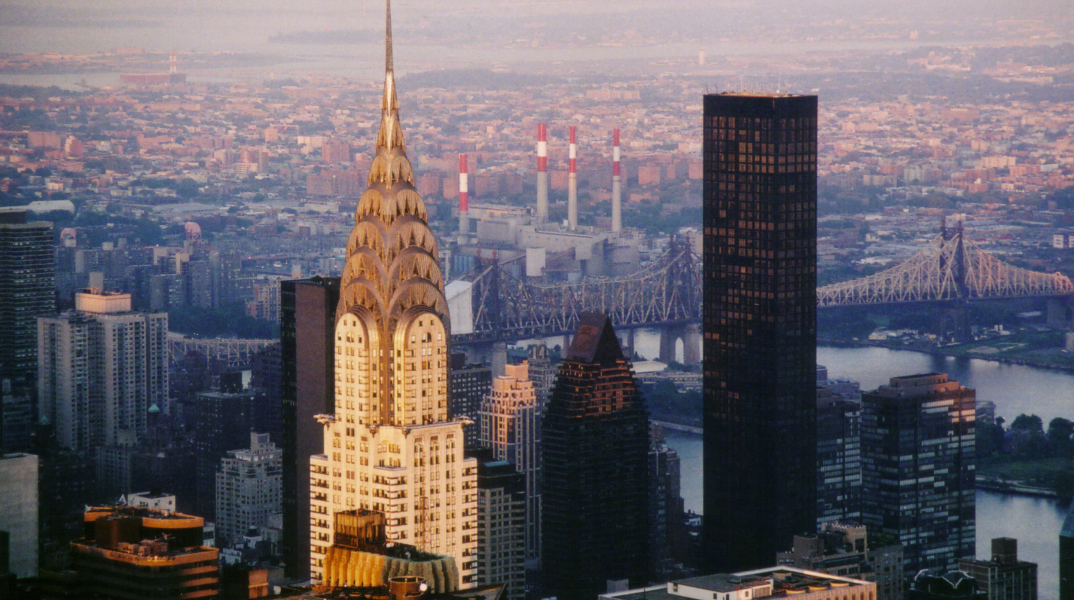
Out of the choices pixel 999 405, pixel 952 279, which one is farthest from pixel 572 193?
pixel 999 405

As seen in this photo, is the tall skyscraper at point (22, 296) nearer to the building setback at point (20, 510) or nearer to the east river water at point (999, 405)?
the building setback at point (20, 510)

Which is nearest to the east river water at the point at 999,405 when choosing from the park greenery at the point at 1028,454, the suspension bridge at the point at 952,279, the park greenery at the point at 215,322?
the park greenery at the point at 1028,454

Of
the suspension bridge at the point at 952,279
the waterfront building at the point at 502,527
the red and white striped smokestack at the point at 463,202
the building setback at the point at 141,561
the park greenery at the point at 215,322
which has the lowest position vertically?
the waterfront building at the point at 502,527

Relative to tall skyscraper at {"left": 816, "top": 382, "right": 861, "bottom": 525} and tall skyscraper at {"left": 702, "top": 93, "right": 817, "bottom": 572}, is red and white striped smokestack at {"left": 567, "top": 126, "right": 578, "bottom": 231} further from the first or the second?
tall skyscraper at {"left": 702, "top": 93, "right": 817, "bottom": 572}

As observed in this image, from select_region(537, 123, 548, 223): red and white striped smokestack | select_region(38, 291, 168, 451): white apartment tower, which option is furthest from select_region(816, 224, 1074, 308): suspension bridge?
select_region(38, 291, 168, 451): white apartment tower

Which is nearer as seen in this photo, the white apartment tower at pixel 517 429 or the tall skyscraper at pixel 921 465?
the white apartment tower at pixel 517 429

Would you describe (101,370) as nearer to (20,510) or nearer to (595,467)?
(595,467)

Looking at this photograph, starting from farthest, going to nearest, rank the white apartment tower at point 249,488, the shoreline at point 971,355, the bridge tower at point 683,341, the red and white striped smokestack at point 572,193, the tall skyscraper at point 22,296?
the red and white striped smokestack at point 572,193
the shoreline at point 971,355
the bridge tower at point 683,341
the tall skyscraper at point 22,296
the white apartment tower at point 249,488
